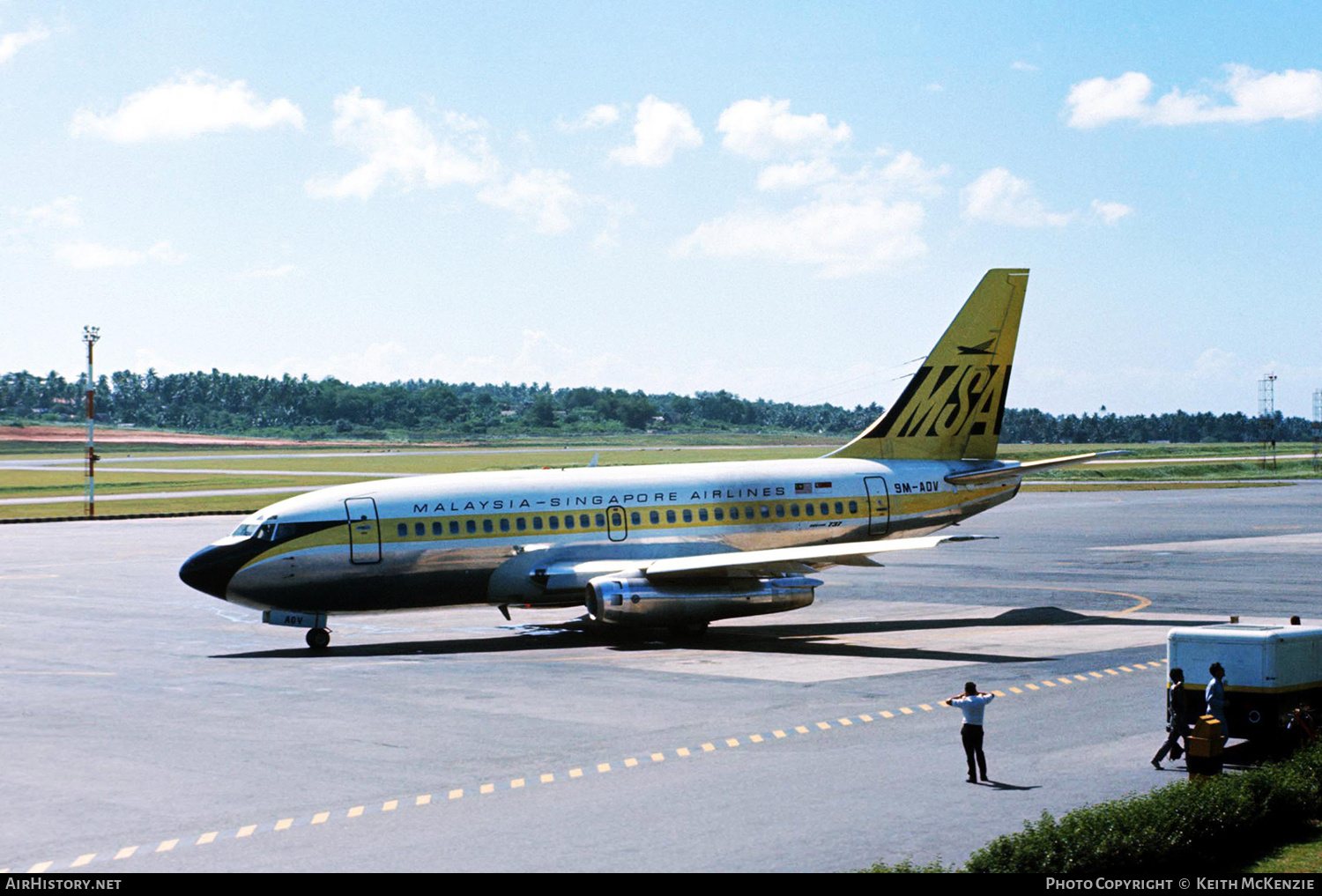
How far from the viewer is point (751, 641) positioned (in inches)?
1446

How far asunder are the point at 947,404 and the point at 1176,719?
23707mm

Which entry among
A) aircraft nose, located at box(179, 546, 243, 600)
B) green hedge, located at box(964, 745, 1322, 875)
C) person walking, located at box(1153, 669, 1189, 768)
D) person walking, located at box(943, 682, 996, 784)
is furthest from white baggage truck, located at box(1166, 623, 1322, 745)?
aircraft nose, located at box(179, 546, 243, 600)

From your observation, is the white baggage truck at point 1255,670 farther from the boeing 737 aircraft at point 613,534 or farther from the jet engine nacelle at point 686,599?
the jet engine nacelle at point 686,599

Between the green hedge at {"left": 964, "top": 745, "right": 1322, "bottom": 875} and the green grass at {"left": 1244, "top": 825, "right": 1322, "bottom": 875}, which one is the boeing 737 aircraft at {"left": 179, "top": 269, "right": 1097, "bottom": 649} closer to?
the green hedge at {"left": 964, "top": 745, "right": 1322, "bottom": 875}

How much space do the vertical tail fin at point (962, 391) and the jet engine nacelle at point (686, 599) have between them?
912cm

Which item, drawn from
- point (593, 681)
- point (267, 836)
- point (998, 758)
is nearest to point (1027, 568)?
point (593, 681)

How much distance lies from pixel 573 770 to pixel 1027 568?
37225 mm

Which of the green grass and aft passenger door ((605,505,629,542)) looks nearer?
the green grass

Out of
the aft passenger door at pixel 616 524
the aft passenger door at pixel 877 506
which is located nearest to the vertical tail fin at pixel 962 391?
the aft passenger door at pixel 877 506

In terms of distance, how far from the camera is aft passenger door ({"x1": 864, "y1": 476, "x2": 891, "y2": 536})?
1645 inches

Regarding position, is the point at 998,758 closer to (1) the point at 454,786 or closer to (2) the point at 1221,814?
(2) the point at 1221,814

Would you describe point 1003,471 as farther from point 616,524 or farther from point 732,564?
point 616,524

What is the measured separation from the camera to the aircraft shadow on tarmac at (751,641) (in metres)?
34.0

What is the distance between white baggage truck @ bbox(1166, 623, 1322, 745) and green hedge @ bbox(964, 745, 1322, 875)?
2639 millimetres
